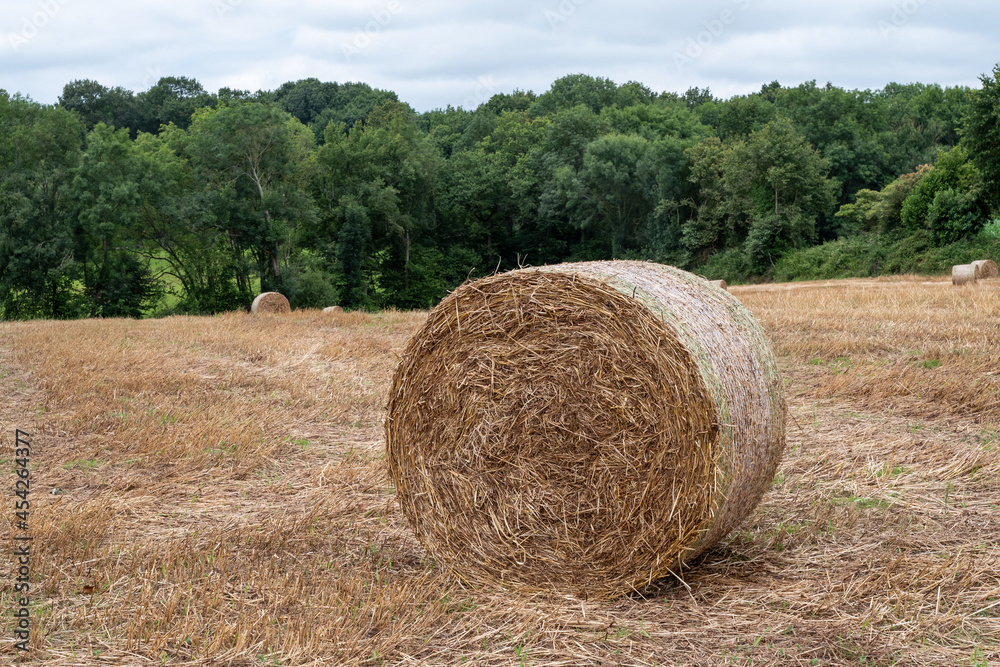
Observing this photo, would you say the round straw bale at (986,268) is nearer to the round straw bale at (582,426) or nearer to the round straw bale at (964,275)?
the round straw bale at (964,275)

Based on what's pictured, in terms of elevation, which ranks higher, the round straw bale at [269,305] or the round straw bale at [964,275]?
the round straw bale at [964,275]

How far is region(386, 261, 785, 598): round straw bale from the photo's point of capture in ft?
15.2

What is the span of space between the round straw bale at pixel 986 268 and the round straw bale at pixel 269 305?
Answer: 765 inches

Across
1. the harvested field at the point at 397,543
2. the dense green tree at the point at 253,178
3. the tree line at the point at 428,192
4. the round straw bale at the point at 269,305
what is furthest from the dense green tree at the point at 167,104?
the harvested field at the point at 397,543

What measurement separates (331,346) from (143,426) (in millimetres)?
5904

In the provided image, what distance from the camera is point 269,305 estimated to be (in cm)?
2433

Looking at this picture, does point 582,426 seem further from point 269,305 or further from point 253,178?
point 253,178

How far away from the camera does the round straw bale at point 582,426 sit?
4.62m

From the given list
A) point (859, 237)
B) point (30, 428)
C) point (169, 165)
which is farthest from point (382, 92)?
point (30, 428)

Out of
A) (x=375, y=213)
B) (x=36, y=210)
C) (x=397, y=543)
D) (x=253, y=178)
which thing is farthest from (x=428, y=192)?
(x=397, y=543)

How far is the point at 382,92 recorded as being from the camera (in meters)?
86.3

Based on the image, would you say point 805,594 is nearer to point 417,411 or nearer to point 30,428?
point 417,411

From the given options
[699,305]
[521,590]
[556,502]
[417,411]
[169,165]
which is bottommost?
[521,590]

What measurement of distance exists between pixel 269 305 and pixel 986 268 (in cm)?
2058
